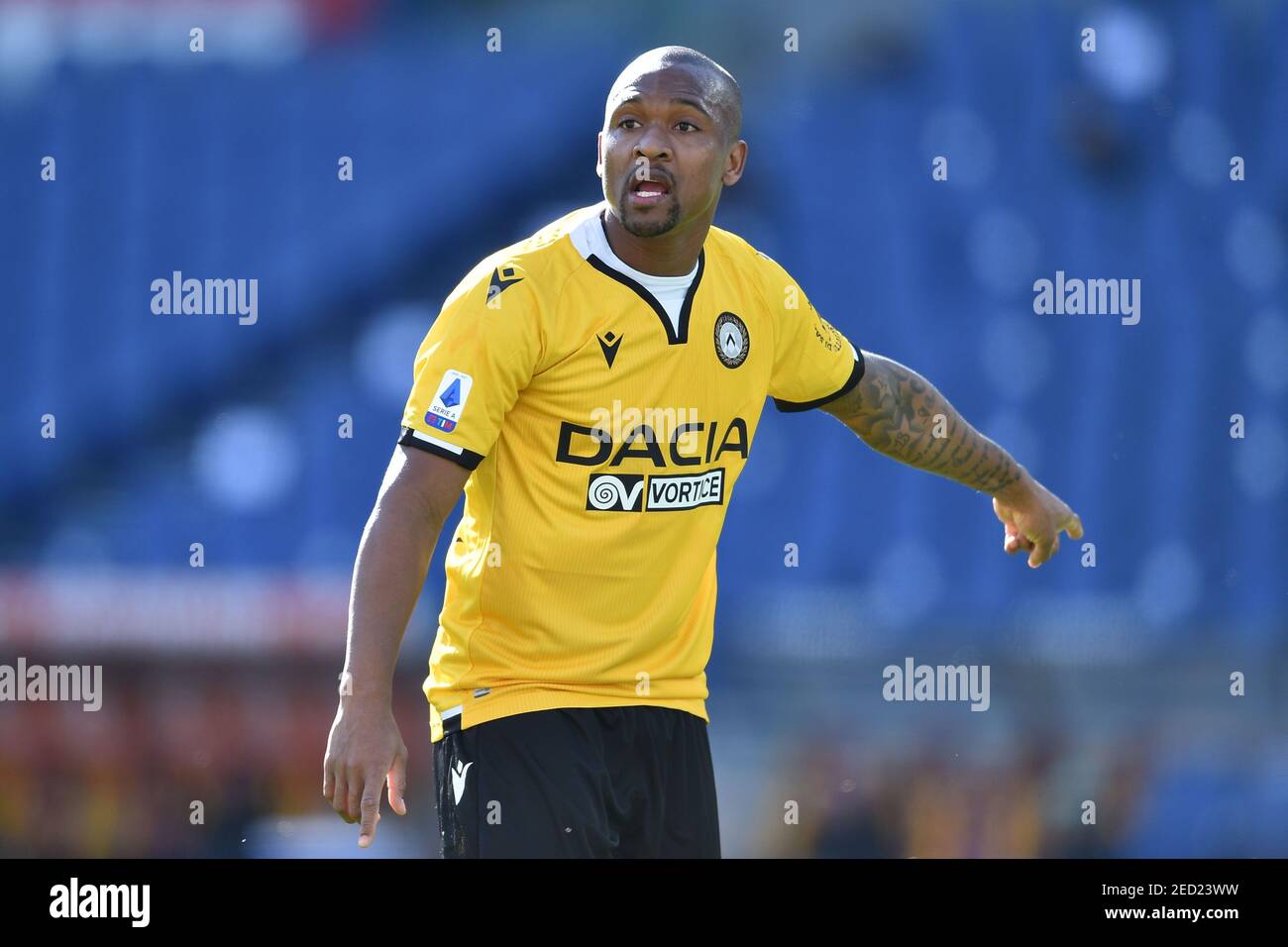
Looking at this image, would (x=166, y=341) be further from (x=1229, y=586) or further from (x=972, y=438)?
(x=1229, y=586)

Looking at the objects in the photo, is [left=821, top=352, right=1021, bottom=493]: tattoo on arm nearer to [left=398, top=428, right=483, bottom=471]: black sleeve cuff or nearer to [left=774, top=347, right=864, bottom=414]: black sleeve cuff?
[left=774, top=347, right=864, bottom=414]: black sleeve cuff

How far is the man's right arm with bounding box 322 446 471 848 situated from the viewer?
9.25 ft

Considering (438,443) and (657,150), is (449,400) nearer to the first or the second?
(438,443)

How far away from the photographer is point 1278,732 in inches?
223

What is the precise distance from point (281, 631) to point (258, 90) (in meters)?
1.83

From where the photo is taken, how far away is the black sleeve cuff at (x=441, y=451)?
304 cm

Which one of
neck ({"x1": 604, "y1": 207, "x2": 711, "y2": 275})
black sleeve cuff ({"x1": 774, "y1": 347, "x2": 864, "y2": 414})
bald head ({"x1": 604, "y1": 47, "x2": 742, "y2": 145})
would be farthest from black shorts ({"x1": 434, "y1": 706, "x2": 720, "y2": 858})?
bald head ({"x1": 604, "y1": 47, "x2": 742, "y2": 145})

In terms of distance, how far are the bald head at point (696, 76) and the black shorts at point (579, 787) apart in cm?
119

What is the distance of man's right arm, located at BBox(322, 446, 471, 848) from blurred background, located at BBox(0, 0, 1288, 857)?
7.92ft

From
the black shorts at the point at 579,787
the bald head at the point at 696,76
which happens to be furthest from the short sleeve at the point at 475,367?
the black shorts at the point at 579,787
